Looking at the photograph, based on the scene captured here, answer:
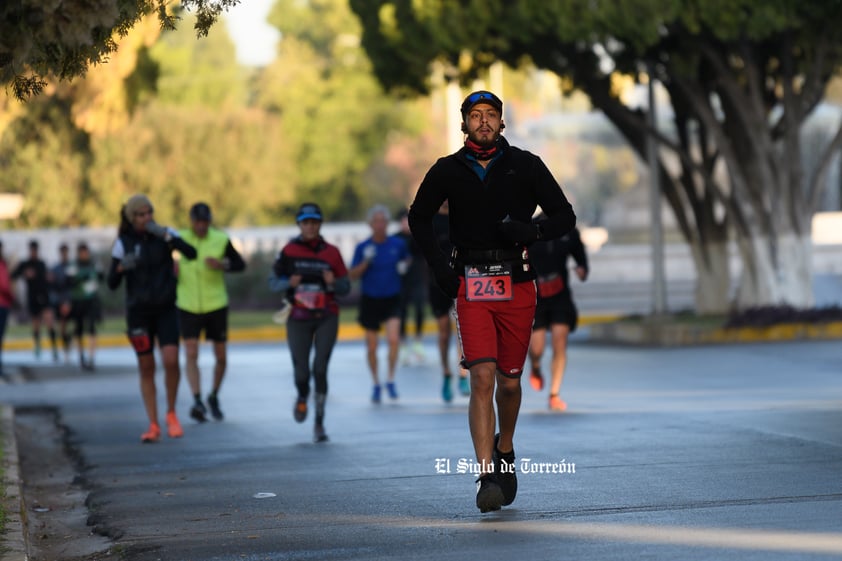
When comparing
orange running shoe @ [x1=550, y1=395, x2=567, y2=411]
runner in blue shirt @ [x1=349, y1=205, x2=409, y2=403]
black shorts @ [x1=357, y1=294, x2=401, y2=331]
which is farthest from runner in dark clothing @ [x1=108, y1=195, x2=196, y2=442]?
black shorts @ [x1=357, y1=294, x2=401, y2=331]

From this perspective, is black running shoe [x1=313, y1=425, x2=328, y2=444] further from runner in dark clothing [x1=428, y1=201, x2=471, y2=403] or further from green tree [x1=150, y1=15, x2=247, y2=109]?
green tree [x1=150, y1=15, x2=247, y2=109]

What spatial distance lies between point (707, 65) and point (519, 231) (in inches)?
757

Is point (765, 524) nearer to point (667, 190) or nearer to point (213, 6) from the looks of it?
point (213, 6)

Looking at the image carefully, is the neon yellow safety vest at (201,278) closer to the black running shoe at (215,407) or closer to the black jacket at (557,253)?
the black running shoe at (215,407)

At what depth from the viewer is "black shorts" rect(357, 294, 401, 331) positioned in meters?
17.8

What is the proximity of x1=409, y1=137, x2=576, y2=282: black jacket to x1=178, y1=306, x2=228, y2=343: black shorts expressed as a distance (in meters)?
6.75

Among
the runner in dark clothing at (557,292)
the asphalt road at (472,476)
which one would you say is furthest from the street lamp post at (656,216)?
the runner in dark clothing at (557,292)

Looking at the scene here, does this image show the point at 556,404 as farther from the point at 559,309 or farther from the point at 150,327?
the point at 150,327

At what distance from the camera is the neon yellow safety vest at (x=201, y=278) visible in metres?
15.4

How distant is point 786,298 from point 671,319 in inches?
110

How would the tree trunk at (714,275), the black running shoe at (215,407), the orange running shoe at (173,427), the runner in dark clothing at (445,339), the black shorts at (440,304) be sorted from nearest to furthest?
the orange running shoe at (173,427) < the black running shoe at (215,407) < the runner in dark clothing at (445,339) < the black shorts at (440,304) < the tree trunk at (714,275)

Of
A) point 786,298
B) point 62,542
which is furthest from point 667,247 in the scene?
point 62,542

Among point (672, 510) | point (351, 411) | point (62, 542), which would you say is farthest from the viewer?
point (351, 411)

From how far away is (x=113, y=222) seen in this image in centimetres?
6375
